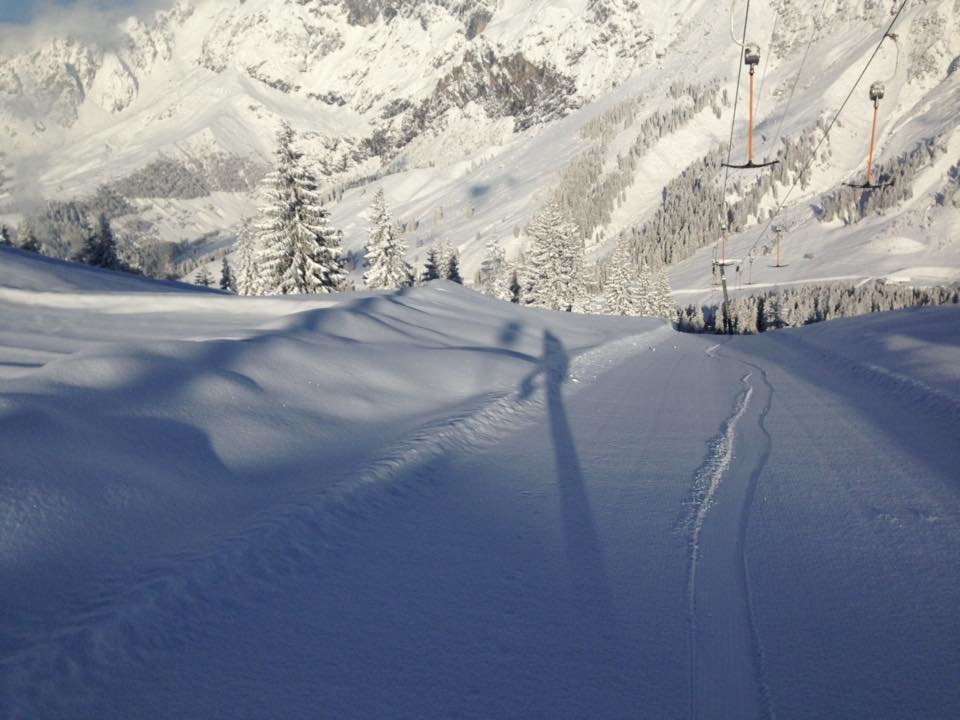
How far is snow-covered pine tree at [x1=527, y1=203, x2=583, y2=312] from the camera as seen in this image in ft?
144

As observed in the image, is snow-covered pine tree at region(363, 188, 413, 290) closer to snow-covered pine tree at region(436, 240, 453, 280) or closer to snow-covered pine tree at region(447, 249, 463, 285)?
snow-covered pine tree at region(436, 240, 453, 280)

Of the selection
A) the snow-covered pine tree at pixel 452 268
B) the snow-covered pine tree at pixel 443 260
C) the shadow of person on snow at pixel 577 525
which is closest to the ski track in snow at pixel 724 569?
the shadow of person on snow at pixel 577 525

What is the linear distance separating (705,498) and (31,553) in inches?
203

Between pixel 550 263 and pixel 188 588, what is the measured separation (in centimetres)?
4216

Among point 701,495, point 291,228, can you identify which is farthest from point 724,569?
point 291,228

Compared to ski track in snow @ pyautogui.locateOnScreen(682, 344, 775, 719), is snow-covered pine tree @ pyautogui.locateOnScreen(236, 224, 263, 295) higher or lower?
higher

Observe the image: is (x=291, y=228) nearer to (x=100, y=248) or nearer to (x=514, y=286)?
(x=100, y=248)

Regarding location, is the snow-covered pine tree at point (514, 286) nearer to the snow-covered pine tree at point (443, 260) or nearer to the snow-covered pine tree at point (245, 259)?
the snow-covered pine tree at point (443, 260)

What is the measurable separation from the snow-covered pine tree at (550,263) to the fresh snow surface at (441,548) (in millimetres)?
35694

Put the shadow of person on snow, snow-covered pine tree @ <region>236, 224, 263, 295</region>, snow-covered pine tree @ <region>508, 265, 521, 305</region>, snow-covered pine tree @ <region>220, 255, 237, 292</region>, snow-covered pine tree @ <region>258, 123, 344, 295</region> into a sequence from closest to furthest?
the shadow of person on snow < snow-covered pine tree @ <region>258, 123, 344, 295</region> < snow-covered pine tree @ <region>236, 224, 263, 295</region> < snow-covered pine tree @ <region>508, 265, 521, 305</region> < snow-covered pine tree @ <region>220, 255, 237, 292</region>

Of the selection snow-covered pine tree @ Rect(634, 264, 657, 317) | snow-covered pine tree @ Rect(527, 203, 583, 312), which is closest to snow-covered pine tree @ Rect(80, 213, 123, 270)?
snow-covered pine tree @ Rect(527, 203, 583, 312)

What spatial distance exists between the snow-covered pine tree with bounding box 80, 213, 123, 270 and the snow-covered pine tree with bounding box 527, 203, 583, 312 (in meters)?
29.7

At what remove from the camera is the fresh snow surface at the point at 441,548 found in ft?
9.52

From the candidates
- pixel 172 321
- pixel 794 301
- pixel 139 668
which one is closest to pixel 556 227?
pixel 172 321
